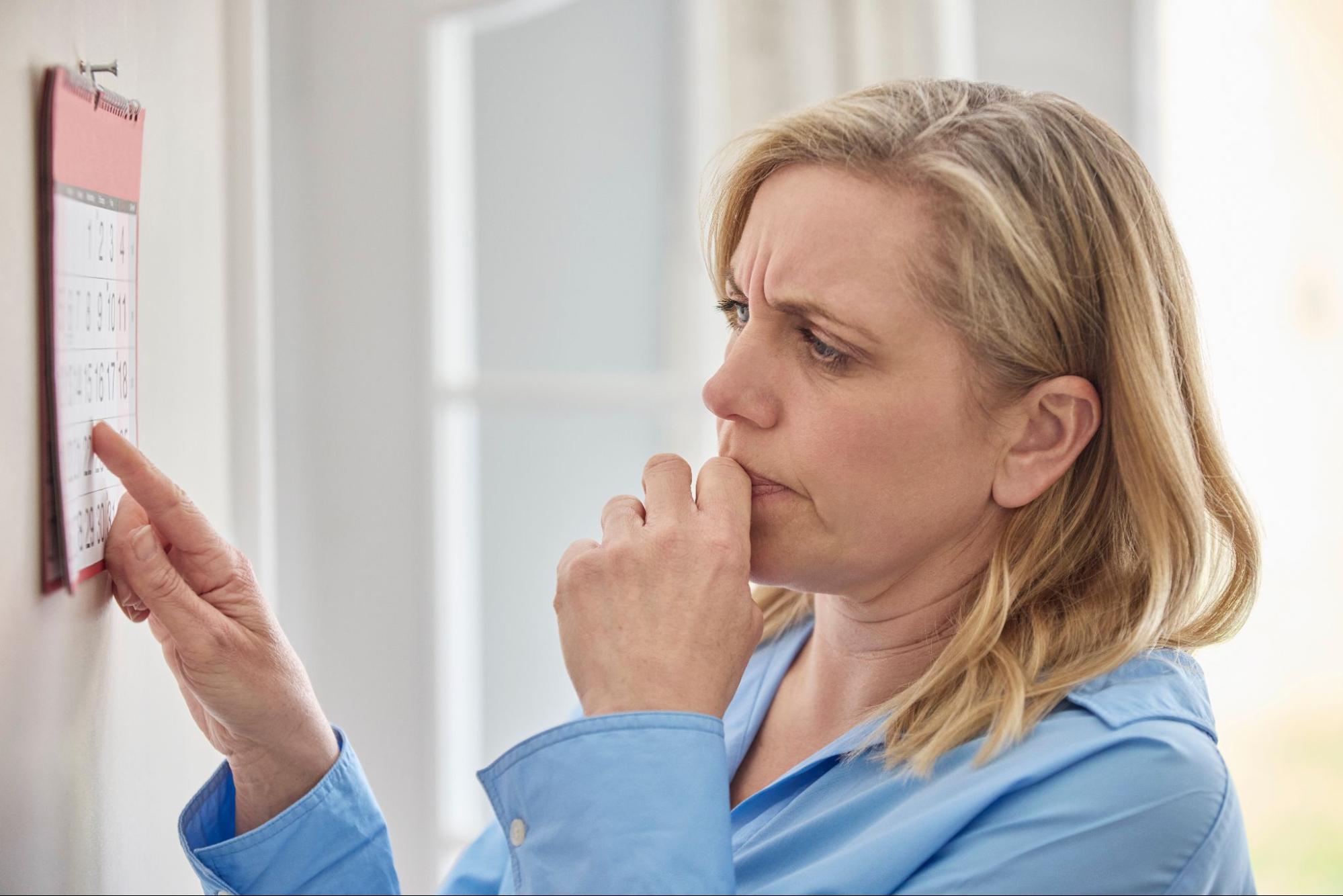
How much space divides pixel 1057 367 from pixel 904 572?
0.23m

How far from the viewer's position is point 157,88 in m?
1.10

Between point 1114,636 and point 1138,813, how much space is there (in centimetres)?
19

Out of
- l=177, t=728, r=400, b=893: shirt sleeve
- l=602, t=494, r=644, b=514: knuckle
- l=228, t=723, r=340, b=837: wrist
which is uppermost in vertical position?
l=602, t=494, r=644, b=514: knuckle

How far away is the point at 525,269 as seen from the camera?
6.06ft

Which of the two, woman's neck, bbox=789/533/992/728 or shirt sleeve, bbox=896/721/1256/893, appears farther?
woman's neck, bbox=789/533/992/728

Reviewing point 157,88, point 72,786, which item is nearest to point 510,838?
point 72,786

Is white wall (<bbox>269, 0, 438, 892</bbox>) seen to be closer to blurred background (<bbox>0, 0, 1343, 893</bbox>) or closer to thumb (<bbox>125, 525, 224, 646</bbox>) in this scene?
blurred background (<bbox>0, 0, 1343, 893</bbox>)

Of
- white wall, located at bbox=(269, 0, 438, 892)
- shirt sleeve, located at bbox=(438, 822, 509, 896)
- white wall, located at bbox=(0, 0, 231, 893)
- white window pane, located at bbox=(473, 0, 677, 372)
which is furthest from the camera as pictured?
white window pane, located at bbox=(473, 0, 677, 372)

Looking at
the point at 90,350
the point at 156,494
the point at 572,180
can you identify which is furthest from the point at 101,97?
the point at 572,180

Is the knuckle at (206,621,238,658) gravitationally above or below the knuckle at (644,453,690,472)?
below

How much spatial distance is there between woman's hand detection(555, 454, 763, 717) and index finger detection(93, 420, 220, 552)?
0.30 meters

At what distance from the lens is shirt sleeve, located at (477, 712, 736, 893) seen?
84 cm

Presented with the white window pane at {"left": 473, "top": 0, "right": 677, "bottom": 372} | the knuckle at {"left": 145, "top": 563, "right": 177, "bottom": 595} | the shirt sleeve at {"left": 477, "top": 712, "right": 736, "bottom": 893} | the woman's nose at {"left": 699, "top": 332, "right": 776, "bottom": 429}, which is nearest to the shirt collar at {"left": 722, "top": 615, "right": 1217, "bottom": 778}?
the shirt sleeve at {"left": 477, "top": 712, "right": 736, "bottom": 893}

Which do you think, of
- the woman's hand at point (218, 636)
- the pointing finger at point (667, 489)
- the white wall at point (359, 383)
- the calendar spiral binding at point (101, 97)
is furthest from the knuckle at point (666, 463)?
the white wall at point (359, 383)
